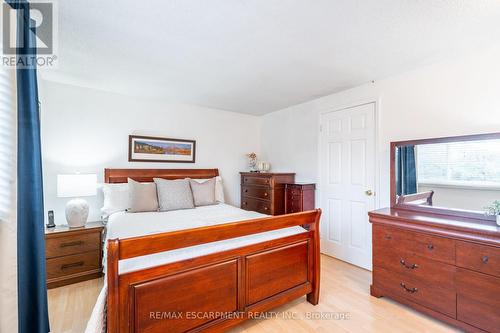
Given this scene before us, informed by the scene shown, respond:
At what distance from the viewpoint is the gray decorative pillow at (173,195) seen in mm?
2986

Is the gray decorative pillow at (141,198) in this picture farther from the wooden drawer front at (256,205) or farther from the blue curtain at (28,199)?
the wooden drawer front at (256,205)

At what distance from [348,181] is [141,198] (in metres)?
2.76

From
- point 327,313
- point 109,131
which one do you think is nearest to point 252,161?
point 109,131

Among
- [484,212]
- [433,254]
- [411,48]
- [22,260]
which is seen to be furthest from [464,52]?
[22,260]

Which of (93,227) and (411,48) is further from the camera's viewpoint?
(93,227)

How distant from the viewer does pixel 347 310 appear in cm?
207

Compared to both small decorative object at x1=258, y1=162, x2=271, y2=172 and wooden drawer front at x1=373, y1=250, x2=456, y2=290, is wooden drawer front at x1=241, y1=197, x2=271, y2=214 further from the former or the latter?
wooden drawer front at x1=373, y1=250, x2=456, y2=290

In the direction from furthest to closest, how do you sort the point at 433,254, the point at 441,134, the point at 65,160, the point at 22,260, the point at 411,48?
1. the point at 65,160
2. the point at 441,134
3. the point at 411,48
4. the point at 433,254
5. the point at 22,260

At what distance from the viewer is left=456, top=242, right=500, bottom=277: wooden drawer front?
162 cm

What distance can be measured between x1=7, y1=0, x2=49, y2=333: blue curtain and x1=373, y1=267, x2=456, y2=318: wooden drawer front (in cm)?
272

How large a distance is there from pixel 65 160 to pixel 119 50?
178 centimetres

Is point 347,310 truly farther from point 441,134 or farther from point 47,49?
point 47,49

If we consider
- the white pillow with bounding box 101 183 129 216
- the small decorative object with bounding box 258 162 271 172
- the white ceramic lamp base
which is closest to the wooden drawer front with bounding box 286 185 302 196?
the small decorative object with bounding box 258 162 271 172

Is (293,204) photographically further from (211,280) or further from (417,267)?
(211,280)
